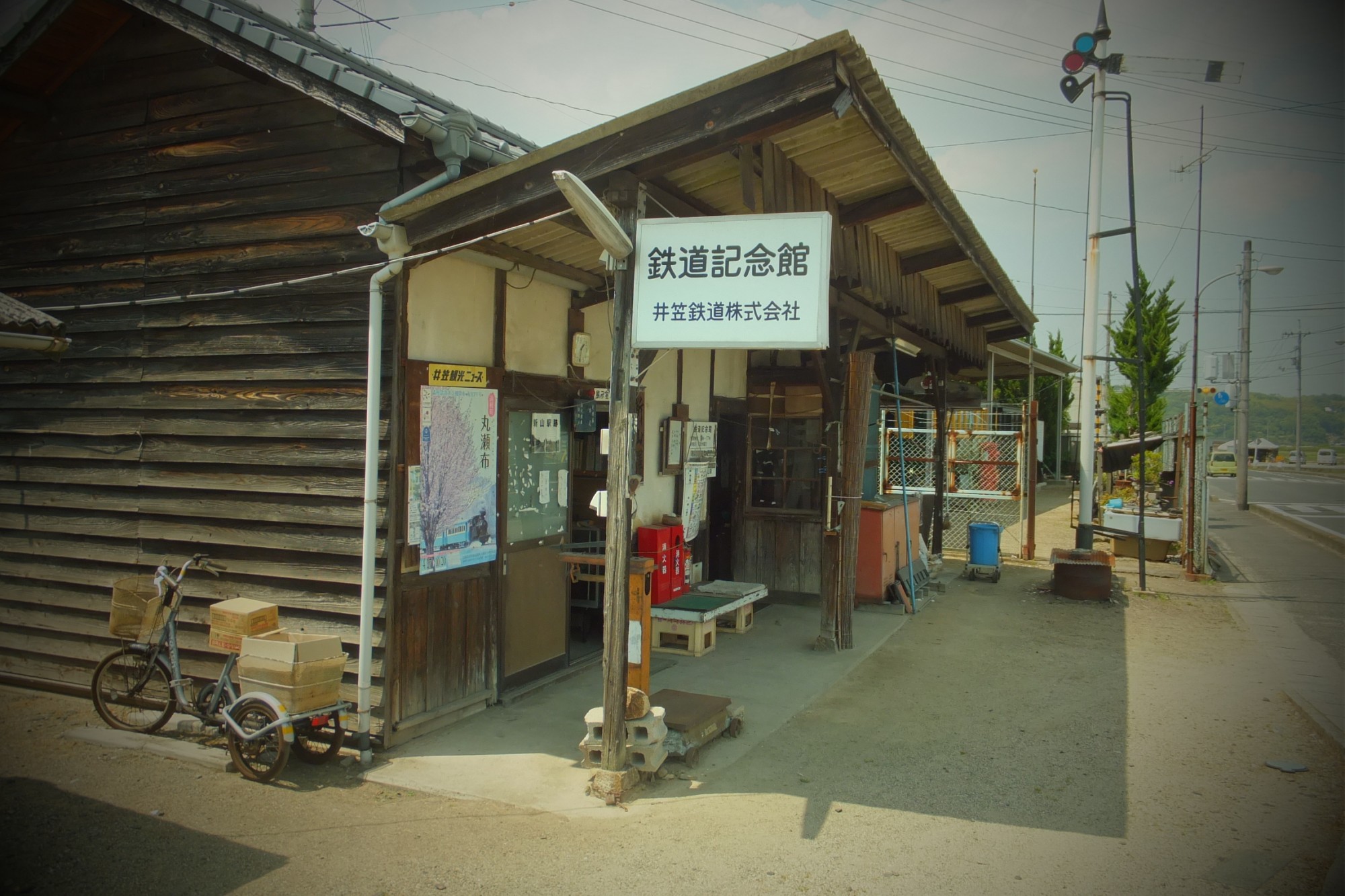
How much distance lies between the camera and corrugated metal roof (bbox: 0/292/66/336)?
5.14 meters

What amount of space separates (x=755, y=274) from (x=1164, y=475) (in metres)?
17.0

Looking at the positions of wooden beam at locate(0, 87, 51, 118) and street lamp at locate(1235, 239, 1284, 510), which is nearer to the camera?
wooden beam at locate(0, 87, 51, 118)

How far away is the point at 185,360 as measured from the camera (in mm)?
6742

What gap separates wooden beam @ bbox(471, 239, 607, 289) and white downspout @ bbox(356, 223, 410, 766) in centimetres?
55

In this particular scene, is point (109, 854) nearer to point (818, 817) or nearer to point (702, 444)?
point (818, 817)

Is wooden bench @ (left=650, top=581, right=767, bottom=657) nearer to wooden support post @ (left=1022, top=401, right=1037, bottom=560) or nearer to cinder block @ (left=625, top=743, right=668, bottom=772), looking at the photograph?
cinder block @ (left=625, top=743, right=668, bottom=772)

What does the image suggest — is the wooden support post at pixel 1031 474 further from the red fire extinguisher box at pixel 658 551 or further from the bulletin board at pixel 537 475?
the bulletin board at pixel 537 475

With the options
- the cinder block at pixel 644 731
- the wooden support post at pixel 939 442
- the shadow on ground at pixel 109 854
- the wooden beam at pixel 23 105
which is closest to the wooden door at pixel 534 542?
the cinder block at pixel 644 731

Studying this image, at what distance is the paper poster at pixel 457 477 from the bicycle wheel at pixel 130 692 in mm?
2165

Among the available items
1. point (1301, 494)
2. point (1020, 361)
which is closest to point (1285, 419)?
point (1301, 494)

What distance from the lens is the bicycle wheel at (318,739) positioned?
17.6ft

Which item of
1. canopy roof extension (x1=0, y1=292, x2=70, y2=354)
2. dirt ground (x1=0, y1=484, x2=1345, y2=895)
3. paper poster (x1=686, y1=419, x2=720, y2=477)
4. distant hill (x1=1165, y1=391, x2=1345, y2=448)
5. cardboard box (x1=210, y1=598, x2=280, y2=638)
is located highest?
distant hill (x1=1165, y1=391, x2=1345, y2=448)

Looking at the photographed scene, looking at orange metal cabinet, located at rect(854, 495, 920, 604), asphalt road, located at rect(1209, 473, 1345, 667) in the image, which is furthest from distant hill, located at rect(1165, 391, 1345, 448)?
orange metal cabinet, located at rect(854, 495, 920, 604)

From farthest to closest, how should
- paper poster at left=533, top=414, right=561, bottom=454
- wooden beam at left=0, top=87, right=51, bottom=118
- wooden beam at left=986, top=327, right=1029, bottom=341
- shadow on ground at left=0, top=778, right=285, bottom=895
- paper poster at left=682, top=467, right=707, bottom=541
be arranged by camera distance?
wooden beam at left=986, top=327, right=1029, bottom=341 → paper poster at left=682, top=467, right=707, bottom=541 → paper poster at left=533, top=414, right=561, bottom=454 → wooden beam at left=0, top=87, right=51, bottom=118 → shadow on ground at left=0, top=778, right=285, bottom=895
